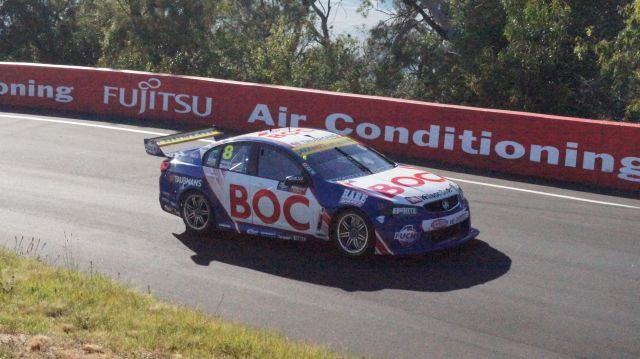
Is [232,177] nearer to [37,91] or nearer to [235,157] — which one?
[235,157]

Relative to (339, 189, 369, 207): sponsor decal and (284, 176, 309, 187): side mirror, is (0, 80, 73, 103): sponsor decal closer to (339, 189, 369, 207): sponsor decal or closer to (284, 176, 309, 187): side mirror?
(284, 176, 309, 187): side mirror

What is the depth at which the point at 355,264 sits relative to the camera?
39.3 feet

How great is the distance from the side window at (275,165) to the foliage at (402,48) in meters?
11.0

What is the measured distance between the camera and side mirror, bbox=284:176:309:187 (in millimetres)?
12375

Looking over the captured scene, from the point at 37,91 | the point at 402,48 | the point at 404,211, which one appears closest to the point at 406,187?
the point at 404,211

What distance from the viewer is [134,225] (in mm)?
13930

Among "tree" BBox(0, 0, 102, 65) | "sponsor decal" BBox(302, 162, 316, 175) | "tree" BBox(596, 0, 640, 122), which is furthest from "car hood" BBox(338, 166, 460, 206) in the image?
"tree" BBox(0, 0, 102, 65)

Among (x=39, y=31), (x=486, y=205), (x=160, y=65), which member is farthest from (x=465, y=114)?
(x=39, y=31)

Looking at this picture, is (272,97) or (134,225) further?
(272,97)

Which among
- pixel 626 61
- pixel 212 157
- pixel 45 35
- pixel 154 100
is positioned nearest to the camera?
pixel 212 157

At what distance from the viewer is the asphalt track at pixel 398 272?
962 centimetres

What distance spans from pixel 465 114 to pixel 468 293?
7924 mm

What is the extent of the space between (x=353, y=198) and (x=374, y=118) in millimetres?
7962

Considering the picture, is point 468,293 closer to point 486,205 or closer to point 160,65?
point 486,205
